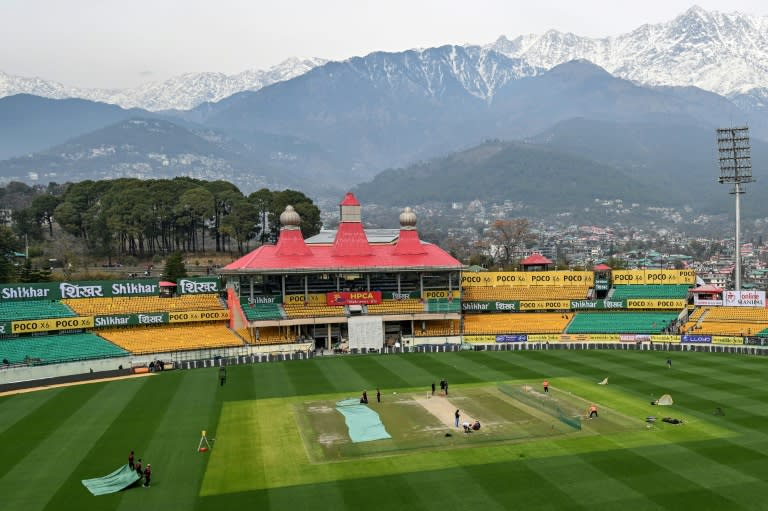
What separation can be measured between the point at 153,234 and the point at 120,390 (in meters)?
61.1

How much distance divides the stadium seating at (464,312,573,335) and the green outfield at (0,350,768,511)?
1689 cm

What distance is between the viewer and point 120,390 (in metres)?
50.1

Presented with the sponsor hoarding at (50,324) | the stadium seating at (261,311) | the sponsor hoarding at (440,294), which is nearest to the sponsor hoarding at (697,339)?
the sponsor hoarding at (440,294)

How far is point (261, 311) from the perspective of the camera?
7019 cm

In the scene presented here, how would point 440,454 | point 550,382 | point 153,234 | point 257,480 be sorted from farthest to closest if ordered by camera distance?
point 153,234 < point 550,382 < point 440,454 < point 257,480

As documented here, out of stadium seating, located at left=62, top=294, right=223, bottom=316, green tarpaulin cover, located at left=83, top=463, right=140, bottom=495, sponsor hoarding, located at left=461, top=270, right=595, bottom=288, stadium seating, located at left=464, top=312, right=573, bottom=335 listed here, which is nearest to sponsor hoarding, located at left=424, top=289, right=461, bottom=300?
stadium seating, located at left=464, top=312, right=573, bottom=335

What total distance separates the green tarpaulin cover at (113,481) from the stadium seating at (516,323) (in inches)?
1810

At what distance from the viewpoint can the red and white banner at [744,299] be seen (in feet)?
236

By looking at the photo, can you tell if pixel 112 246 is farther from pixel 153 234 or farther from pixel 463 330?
pixel 463 330

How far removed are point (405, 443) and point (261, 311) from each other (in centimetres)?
3877

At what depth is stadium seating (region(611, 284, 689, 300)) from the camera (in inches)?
3071

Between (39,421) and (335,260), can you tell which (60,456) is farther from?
(335,260)

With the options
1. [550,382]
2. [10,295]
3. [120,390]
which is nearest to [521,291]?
[550,382]

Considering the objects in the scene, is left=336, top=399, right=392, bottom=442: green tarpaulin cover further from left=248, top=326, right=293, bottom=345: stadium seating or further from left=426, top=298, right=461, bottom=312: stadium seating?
left=426, top=298, right=461, bottom=312: stadium seating
